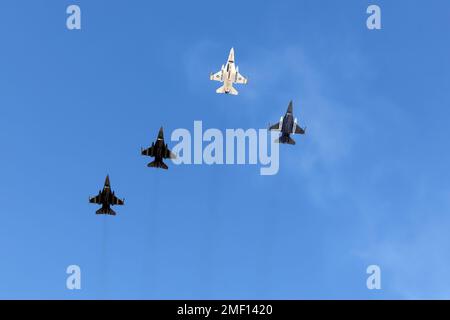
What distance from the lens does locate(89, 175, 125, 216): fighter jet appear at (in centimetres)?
14150

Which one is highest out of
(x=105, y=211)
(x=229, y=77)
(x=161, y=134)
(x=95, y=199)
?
(x=229, y=77)

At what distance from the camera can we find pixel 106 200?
5640 inches

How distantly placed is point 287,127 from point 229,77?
20.8m

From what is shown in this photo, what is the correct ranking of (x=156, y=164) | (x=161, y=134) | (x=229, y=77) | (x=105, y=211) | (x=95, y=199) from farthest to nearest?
(x=229, y=77)
(x=156, y=164)
(x=105, y=211)
(x=95, y=199)
(x=161, y=134)

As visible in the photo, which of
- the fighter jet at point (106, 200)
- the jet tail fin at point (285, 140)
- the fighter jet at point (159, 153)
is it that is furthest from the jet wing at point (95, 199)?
the jet tail fin at point (285, 140)

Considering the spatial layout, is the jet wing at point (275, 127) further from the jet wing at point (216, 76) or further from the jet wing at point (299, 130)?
the jet wing at point (216, 76)

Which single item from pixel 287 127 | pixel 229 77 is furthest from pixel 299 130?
pixel 229 77

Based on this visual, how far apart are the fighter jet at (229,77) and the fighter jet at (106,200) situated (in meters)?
37.9

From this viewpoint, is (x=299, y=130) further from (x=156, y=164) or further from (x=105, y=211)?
(x=105, y=211)
